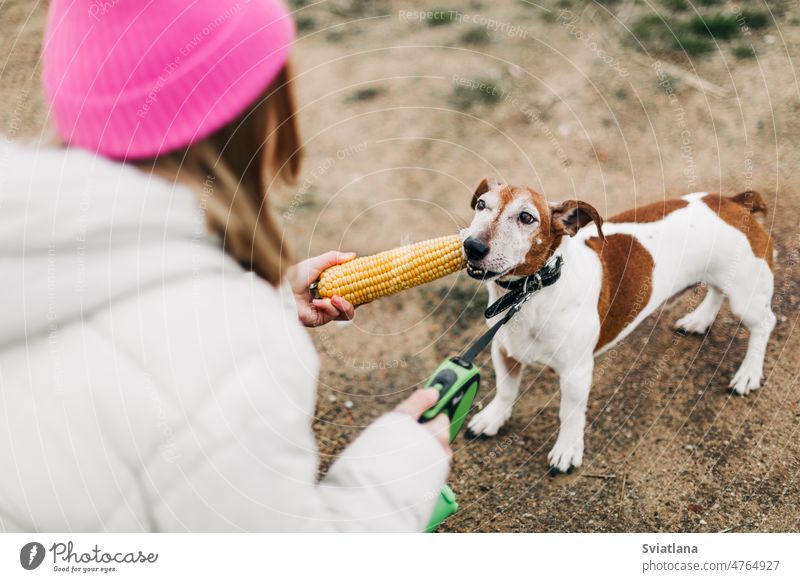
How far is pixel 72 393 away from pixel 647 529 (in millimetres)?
2250

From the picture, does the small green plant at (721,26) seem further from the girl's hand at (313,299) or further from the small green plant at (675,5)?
the girl's hand at (313,299)

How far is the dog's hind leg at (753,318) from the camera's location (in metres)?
3.24

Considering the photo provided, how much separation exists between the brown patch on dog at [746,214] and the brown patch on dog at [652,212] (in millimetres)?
129

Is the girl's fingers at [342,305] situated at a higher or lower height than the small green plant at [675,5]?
lower

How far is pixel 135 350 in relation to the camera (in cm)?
165

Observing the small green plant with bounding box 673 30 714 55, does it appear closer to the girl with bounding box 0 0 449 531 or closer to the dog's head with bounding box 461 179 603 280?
the dog's head with bounding box 461 179 603 280

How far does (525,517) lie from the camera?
3045 millimetres

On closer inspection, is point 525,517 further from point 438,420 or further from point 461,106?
point 461,106

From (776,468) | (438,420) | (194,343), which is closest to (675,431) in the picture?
(776,468)

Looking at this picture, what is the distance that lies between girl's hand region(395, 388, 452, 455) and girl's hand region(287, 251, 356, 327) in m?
0.56

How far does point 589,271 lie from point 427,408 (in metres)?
0.98

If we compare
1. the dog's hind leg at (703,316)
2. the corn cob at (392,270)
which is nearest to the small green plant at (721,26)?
the dog's hind leg at (703,316)

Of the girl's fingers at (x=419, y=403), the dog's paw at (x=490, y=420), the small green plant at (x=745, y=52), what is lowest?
the dog's paw at (x=490, y=420)

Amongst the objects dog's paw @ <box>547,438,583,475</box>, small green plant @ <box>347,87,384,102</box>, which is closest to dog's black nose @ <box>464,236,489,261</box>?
dog's paw @ <box>547,438,583,475</box>
